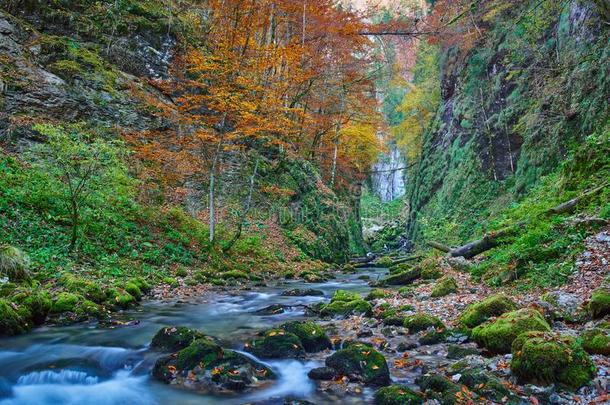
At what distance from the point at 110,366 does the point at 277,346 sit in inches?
96.7

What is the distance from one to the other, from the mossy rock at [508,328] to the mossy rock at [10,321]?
23.7 feet

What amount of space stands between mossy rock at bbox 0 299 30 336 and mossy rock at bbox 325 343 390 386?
511cm

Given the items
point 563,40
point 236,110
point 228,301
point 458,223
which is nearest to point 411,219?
point 458,223

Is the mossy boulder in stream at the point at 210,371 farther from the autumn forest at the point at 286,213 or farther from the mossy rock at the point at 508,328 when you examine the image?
the mossy rock at the point at 508,328

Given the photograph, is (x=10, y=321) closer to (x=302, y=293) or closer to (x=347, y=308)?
(x=347, y=308)

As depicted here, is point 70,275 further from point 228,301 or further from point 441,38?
point 441,38

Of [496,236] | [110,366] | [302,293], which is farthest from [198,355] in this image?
[496,236]

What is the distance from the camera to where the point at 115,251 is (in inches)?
467

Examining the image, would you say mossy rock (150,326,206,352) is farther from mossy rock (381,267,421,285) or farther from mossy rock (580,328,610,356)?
mossy rock (381,267,421,285)

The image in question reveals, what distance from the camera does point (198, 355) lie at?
5.65 metres

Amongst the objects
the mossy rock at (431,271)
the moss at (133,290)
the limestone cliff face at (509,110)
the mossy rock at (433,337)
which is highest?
the limestone cliff face at (509,110)

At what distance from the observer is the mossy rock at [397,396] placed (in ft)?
14.4

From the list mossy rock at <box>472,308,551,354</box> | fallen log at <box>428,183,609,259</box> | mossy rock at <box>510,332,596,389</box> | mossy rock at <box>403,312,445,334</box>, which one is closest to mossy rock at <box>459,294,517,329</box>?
mossy rock at <box>403,312,445,334</box>

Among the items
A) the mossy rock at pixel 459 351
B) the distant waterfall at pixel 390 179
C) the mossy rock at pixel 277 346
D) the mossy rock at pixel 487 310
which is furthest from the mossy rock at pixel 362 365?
the distant waterfall at pixel 390 179
